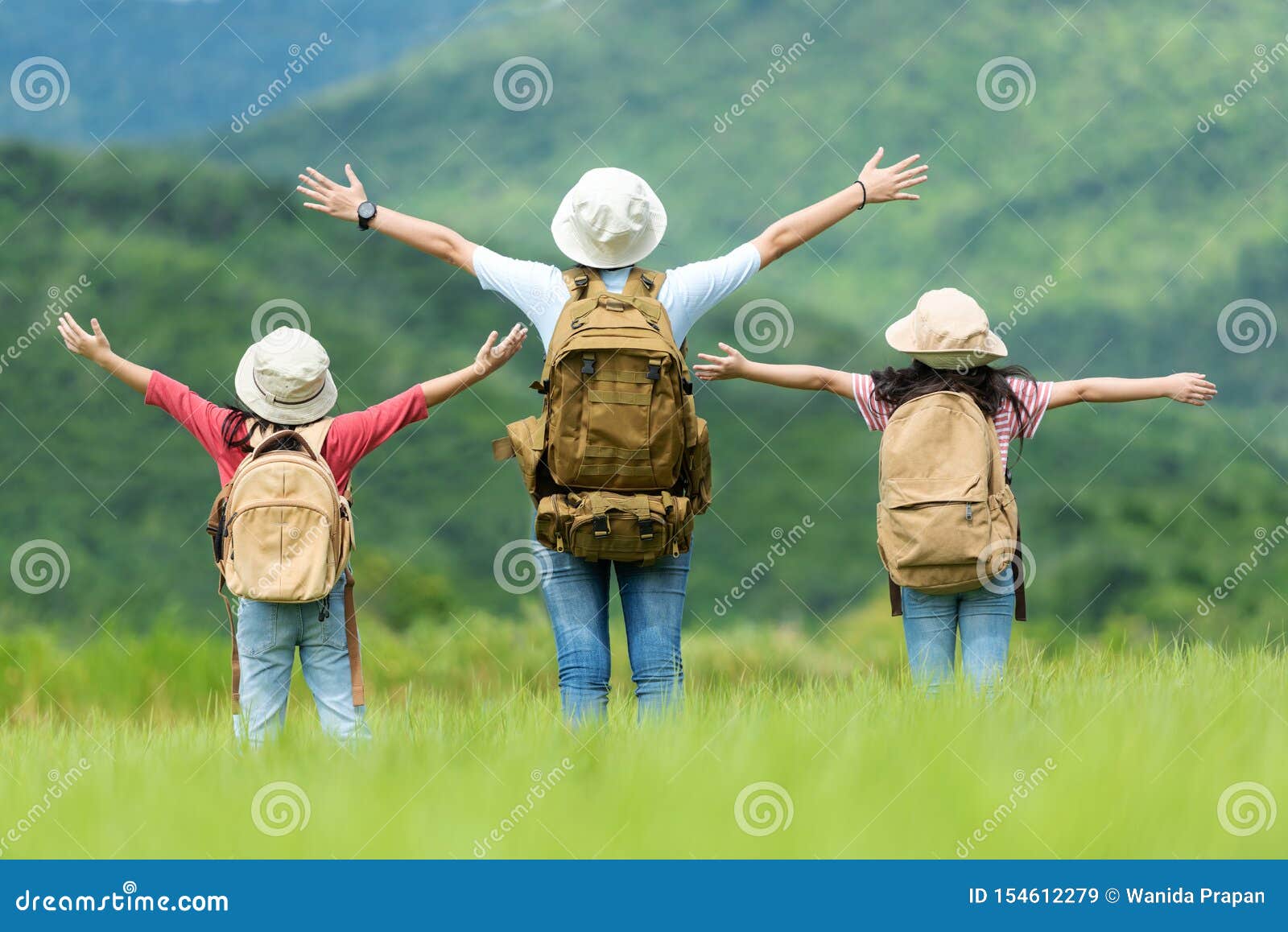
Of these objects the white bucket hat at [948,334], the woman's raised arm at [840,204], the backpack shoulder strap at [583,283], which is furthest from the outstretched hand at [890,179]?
the backpack shoulder strap at [583,283]

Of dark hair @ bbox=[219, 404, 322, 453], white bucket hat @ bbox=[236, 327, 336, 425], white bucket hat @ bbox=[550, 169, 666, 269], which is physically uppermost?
white bucket hat @ bbox=[550, 169, 666, 269]

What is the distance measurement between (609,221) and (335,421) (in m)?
1.07

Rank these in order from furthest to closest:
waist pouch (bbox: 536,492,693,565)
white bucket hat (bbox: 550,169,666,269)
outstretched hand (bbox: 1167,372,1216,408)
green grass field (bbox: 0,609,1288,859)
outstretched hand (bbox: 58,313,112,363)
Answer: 1. outstretched hand (bbox: 1167,372,1216,408)
2. outstretched hand (bbox: 58,313,112,363)
3. white bucket hat (bbox: 550,169,666,269)
4. waist pouch (bbox: 536,492,693,565)
5. green grass field (bbox: 0,609,1288,859)

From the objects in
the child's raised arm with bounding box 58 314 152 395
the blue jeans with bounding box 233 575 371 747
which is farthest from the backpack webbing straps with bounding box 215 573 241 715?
the child's raised arm with bounding box 58 314 152 395

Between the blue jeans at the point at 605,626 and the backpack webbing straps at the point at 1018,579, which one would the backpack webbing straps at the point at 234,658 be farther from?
the backpack webbing straps at the point at 1018,579

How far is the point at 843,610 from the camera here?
32.2 ft

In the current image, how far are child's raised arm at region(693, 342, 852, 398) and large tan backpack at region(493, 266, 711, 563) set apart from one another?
0.29m

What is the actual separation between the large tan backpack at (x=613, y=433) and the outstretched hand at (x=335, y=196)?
0.86 meters

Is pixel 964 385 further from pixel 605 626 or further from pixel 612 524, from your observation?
pixel 605 626

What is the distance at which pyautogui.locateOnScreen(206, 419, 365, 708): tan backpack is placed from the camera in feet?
13.3

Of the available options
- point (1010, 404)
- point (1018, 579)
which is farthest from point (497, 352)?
point (1018, 579)

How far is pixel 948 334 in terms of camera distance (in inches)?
172

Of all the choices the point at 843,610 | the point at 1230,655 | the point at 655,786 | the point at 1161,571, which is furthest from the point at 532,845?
the point at 1161,571

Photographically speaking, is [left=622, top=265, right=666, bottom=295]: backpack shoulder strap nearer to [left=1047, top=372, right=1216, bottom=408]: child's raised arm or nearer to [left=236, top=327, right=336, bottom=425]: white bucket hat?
[left=236, top=327, right=336, bottom=425]: white bucket hat
